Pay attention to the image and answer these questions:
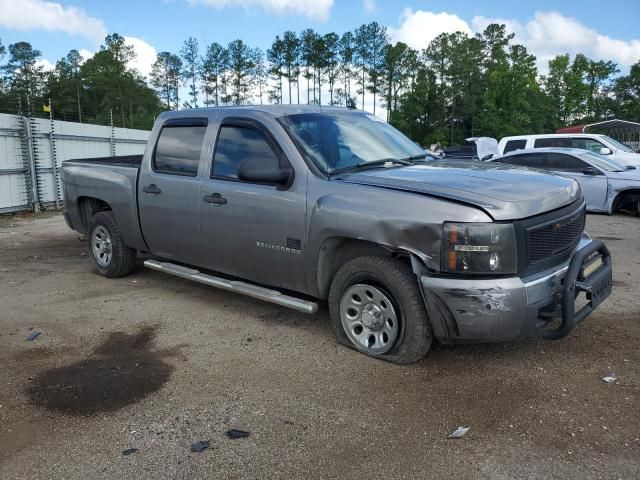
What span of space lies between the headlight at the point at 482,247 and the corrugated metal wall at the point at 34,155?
12320 millimetres

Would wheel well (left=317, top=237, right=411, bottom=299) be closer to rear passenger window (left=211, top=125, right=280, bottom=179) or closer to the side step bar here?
the side step bar

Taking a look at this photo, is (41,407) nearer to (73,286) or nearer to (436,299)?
(436,299)

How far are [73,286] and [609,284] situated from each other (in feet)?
18.1

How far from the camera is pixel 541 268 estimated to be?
3607mm

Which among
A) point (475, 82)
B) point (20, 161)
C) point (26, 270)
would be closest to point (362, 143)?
point (26, 270)

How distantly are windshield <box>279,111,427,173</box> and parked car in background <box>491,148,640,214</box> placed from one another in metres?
7.17

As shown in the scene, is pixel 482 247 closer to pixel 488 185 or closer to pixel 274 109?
pixel 488 185

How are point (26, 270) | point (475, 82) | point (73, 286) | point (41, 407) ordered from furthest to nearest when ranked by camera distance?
1. point (475, 82)
2. point (26, 270)
3. point (73, 286)
4. point (41, 407)

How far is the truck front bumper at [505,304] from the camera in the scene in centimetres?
337

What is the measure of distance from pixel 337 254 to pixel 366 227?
0.48m

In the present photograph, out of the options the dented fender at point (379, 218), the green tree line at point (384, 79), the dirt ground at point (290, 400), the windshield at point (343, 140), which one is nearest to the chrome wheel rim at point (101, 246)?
the dirt ground at point (290, 400)

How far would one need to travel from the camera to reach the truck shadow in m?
3.51

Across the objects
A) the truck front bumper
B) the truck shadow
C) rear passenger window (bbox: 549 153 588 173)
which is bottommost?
the truck shadow

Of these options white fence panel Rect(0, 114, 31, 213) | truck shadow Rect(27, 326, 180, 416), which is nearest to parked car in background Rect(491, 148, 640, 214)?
truck shadow Rect(27, 326, 180, 416)
